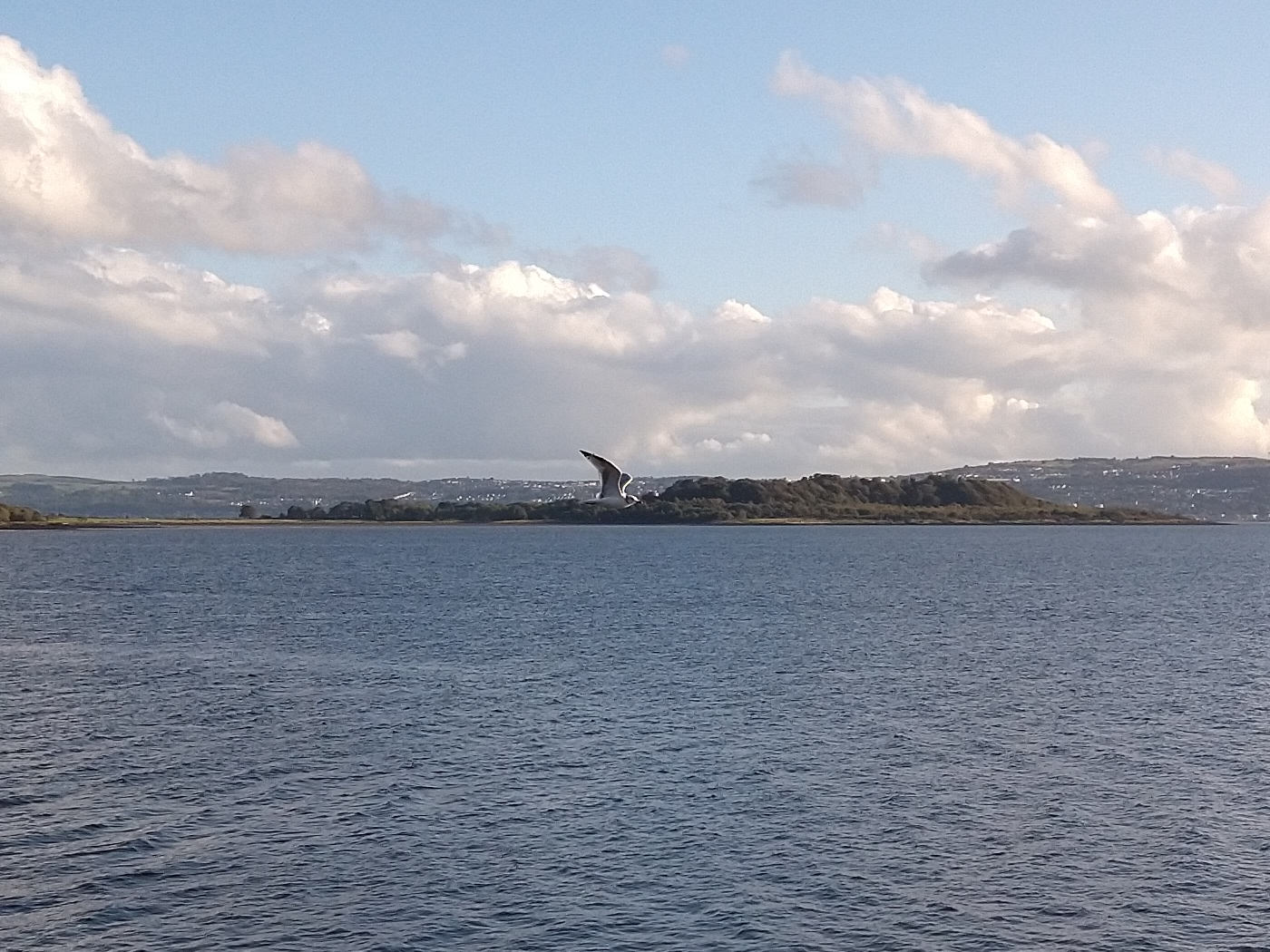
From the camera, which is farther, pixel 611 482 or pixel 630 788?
pixel 611 482

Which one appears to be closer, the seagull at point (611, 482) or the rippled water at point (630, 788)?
the rippled water at point (630, 788)

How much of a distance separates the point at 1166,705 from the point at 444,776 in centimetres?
2976

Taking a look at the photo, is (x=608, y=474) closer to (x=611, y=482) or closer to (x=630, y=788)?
(x=611, y=482)

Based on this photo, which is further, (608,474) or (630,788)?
(608,474)

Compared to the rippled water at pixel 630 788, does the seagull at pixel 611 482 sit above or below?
above

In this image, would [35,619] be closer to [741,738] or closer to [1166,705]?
[741,738]

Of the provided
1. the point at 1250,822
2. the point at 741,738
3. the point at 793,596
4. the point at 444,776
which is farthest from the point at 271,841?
the point at 793,596

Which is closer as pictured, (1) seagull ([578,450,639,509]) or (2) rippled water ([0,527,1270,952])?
(2) rippled water ([0,527,1270,952])

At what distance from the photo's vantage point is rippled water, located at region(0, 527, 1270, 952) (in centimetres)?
2864

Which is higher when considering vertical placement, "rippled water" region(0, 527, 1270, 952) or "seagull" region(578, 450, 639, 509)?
"seagull" region(578, 450, 639, 509)

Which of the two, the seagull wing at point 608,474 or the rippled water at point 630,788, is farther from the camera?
the seagull wing at point 608,474

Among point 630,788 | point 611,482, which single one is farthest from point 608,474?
point 630,788

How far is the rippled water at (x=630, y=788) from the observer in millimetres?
28641

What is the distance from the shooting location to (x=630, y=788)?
129 ft
